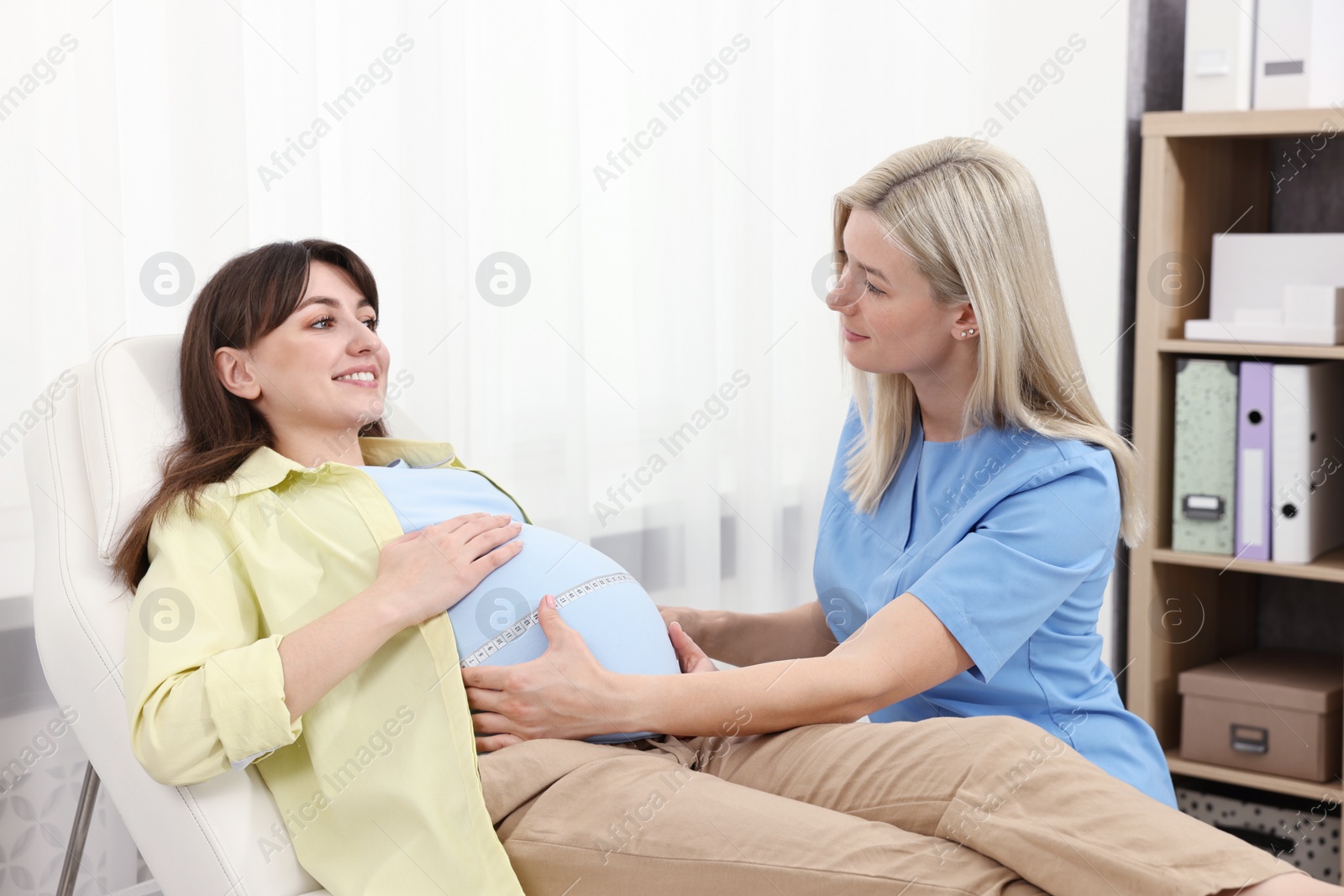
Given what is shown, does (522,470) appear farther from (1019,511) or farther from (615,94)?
(1019,511)

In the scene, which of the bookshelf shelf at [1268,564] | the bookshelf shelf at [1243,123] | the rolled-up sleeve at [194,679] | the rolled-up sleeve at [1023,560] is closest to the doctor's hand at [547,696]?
the rolled-up sleeve at [194,679]

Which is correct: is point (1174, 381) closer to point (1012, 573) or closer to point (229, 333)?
point (1012, 573)

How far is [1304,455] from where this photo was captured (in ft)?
6.97

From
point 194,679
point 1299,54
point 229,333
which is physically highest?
point 1299,54

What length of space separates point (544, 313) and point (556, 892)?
975 millimetres

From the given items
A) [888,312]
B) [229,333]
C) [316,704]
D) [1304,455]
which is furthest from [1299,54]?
[316,704]

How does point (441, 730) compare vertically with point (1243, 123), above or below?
below

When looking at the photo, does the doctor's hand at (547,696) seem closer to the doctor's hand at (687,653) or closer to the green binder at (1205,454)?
the doctor's hand at (687,653)

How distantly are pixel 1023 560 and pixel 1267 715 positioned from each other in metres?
1.24

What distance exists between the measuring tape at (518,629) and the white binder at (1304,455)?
1399mm

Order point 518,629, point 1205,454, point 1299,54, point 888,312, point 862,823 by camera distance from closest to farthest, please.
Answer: point 862,823 → point 518,629 → point 888,312 → point 1299,54 → point 1205,454

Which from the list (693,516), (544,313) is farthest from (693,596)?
(544,313)

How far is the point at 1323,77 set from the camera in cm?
213

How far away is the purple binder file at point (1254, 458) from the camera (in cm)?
A: 214
